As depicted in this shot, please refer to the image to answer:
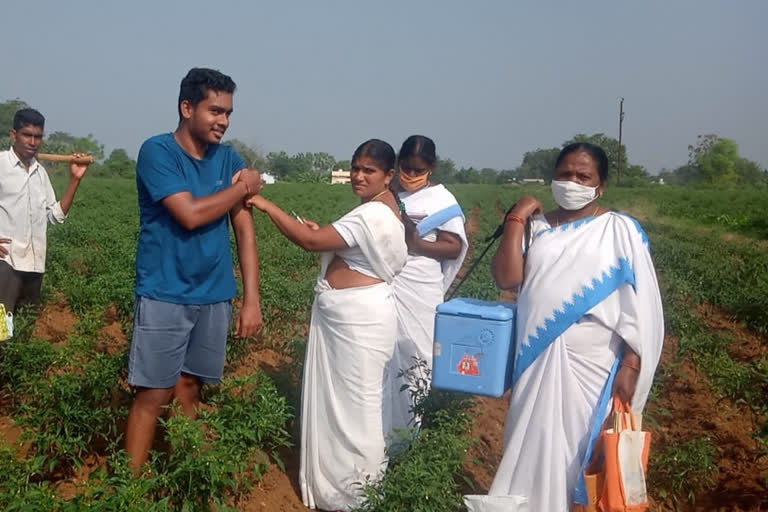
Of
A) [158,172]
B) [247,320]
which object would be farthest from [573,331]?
[158,172]

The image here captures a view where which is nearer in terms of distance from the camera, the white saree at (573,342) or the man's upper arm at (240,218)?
the white saree at (573,342)

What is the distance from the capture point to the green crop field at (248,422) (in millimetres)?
2842

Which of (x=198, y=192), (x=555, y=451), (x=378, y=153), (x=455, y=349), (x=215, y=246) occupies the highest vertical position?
(x=378, y=153)

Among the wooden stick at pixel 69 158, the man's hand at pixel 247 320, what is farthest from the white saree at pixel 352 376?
the wooden stick at pixel 69 158

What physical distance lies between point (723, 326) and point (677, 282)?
1.51 m

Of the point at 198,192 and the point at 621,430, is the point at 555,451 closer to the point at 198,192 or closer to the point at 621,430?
the point at 621,430

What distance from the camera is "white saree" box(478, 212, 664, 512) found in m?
2.92

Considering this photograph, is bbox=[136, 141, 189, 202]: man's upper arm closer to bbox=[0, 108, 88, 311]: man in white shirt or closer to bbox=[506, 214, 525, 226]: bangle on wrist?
bbox=[506, 214, 525, 226]: bangle on wrist

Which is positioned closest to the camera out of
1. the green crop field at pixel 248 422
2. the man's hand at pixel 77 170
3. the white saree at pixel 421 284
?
the green crop field at pixel 248 422

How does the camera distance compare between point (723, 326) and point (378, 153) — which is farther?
point (723, 326)

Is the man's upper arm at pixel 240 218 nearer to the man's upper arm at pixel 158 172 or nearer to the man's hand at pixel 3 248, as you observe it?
the man's upper arm at pixel 158 172

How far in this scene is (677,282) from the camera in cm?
968

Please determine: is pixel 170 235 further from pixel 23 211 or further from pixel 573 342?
pixel 23 211

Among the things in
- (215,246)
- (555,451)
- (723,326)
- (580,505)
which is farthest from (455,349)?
(723,326)
